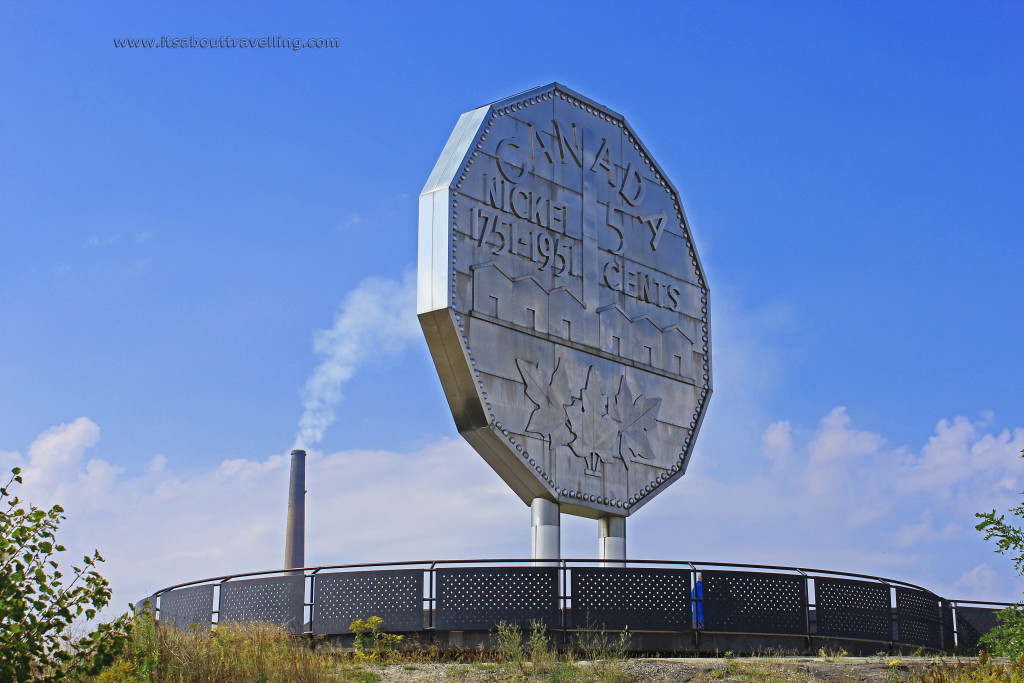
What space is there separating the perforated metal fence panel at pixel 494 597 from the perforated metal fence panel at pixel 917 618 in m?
5.94

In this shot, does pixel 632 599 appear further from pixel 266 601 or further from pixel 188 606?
pixel 188 606

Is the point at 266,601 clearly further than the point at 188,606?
No

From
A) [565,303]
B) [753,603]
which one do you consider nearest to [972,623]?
[753,603]

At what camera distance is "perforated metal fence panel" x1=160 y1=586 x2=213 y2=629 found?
18391 mm

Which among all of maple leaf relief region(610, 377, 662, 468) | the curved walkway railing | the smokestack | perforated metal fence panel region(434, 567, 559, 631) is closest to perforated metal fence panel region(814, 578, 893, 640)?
the curved walkway railing

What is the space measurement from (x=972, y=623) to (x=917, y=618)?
2747 mm

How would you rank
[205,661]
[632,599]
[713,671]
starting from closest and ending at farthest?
[205,661], [713,671], [632,599]

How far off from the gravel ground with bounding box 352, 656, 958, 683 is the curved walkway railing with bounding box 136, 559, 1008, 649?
142 cm

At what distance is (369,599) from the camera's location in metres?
17.1

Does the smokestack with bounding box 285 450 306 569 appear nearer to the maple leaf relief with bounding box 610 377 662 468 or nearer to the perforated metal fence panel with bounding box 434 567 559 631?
the maple leaf relief with bounding box 610 377 662 468

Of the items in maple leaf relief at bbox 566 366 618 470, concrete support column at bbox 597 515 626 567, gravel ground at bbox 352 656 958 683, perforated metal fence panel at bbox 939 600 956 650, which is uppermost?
maple leaf relief at bbox 566 366 618 470

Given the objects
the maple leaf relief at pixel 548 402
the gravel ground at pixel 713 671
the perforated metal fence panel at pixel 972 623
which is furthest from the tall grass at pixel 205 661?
the perforated metal fence panel at pixel 972 623

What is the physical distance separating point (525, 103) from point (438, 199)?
2.93 metres

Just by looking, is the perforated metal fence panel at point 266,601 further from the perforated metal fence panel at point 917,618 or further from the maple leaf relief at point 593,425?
the perforated metal fence panel at point 917,618
